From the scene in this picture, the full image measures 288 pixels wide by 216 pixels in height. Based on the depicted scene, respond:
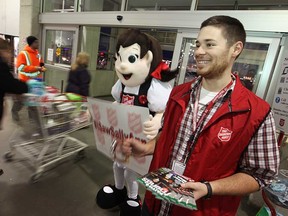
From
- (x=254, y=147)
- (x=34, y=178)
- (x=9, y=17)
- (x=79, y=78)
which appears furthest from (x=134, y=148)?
(x=9, y=17)

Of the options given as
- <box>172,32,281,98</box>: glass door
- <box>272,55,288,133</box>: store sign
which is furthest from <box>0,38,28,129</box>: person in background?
<box>272,55,288,133</box>: store sign

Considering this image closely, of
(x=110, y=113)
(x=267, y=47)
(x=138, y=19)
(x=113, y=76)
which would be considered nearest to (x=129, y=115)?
(x=110, y=113)

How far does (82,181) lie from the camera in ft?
8.08

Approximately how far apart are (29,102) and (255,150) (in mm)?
2163

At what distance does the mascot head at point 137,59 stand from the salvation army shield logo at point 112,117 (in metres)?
0.45

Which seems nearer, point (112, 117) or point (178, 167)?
point (178, 167)

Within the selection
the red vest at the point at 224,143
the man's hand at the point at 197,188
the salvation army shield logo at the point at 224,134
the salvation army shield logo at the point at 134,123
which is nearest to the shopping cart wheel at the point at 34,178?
the salvation army shield logo at the point at 134,123

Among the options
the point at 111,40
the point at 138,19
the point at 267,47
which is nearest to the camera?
the point at 267,47

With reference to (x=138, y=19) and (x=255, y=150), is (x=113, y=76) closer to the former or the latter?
(x=138, y=19)

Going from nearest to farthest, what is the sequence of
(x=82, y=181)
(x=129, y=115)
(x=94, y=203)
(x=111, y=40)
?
(x=129, y=115), (x=94, y=203), (x=82, y=181), (x=111, y=40)

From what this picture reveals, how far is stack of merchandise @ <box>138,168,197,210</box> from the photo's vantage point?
0.70m

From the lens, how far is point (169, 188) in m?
0.77

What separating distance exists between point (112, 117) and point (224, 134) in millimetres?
804

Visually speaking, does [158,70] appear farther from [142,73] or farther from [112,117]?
[112,117]
